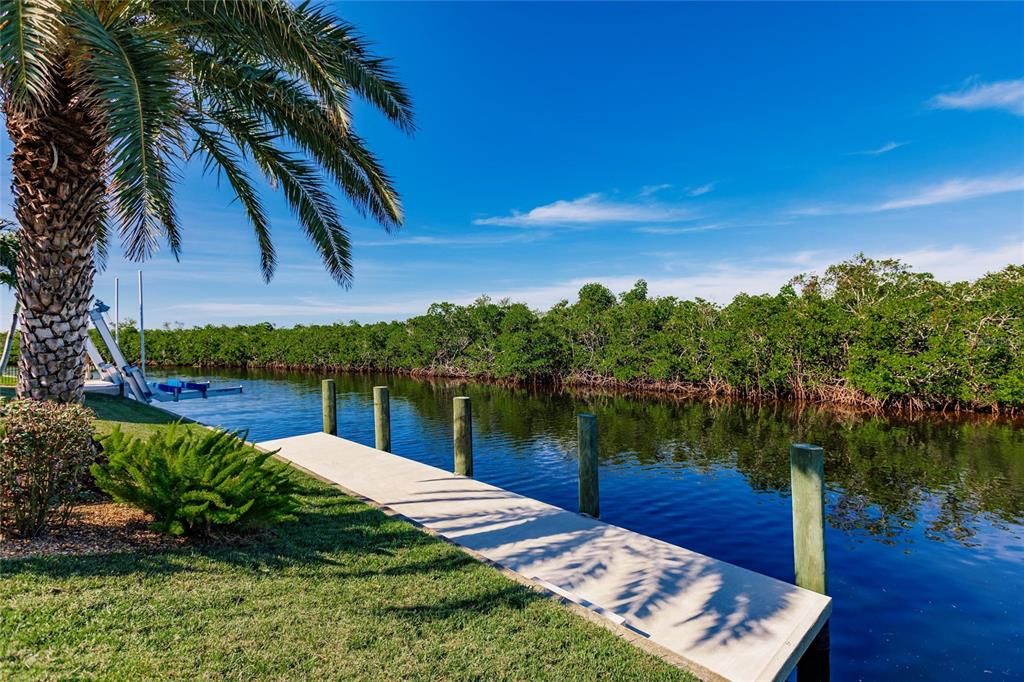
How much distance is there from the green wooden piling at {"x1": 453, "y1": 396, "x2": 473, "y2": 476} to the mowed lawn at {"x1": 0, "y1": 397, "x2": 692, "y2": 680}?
452cm

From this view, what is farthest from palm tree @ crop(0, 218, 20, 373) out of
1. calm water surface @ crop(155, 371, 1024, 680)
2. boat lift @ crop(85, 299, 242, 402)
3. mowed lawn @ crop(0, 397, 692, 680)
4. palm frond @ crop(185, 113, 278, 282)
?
mowed lawn @ crop(0, 397, 692, 680)

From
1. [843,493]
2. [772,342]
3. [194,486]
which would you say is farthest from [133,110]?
[772,342]

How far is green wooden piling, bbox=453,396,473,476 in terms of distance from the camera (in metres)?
10.1

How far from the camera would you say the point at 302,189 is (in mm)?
8445

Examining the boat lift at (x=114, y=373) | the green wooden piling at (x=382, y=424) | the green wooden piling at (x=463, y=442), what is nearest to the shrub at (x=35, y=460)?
the green wooden piling at (x=463, y=442)

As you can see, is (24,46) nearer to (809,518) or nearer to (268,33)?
(268,33)

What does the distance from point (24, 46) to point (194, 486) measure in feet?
13.8

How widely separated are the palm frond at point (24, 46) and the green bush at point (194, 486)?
3.59 m

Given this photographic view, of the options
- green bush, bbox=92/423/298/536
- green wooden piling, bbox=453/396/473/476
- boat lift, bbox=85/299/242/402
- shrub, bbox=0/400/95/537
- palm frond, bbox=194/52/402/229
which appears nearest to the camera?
shrub, bbox=0/400/95/537

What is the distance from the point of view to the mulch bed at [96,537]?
4816 millimetres

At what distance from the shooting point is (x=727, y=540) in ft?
27.4

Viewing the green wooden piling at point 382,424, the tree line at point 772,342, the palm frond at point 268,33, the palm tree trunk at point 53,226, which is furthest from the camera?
the tree line at point 772,342

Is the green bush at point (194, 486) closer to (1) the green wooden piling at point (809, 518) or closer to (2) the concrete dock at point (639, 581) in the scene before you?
(2) the concrete dock at point (639, 581)

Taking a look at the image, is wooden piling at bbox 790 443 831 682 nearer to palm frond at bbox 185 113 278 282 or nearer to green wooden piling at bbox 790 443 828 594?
green wooden piling at bbox 790 443 828 594
